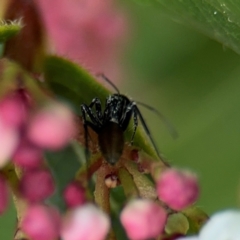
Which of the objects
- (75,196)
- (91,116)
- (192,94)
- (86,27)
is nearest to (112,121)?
(91,116)

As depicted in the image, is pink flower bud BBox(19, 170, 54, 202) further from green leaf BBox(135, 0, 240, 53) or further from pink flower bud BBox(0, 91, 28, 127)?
green leaf BBox(135, 0, 240, 53)

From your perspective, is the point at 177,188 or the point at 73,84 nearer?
the point at 177,188

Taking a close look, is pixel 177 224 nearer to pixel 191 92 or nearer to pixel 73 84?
pixel 73 84

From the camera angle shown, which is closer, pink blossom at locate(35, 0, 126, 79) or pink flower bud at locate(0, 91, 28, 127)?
pink flower bud at locate(0, 91, 28, 127)

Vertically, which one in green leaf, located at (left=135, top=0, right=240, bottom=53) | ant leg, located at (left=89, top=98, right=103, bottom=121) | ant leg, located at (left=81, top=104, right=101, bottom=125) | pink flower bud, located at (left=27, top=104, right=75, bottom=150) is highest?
green leaf, located at (left=135, top=0, right=240, bottom=53)

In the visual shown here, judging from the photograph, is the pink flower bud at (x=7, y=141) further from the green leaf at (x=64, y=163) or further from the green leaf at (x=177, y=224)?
the green leaf at (x=64, y=163)

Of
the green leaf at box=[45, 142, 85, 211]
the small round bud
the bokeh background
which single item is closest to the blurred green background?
the bokeh background
